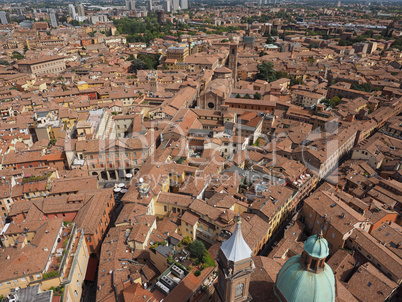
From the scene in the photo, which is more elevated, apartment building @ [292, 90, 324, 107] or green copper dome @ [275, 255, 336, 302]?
green copper dome @ [275, 255, 336, 302]

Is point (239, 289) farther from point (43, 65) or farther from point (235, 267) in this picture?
point (43, 65)

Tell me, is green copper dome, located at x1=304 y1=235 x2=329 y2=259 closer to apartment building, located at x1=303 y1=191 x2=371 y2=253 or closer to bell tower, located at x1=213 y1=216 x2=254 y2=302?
bell tower, located at x1=213 y1=216 x2=254 y2=302

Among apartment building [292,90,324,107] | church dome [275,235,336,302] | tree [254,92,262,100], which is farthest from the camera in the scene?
tree [254,92,262,100]

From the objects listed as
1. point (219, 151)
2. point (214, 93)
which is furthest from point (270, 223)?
point (214, 93)

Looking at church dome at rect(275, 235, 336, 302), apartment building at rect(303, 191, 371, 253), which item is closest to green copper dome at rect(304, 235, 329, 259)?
church dome at rect(275, 235, 336, 302)

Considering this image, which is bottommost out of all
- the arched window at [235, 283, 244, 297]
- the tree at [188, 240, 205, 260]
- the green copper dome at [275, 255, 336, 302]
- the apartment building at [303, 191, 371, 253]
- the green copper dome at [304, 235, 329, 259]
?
the apartment building at [303, 191, 371, 253]

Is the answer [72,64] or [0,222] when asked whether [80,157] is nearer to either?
[0,222]
